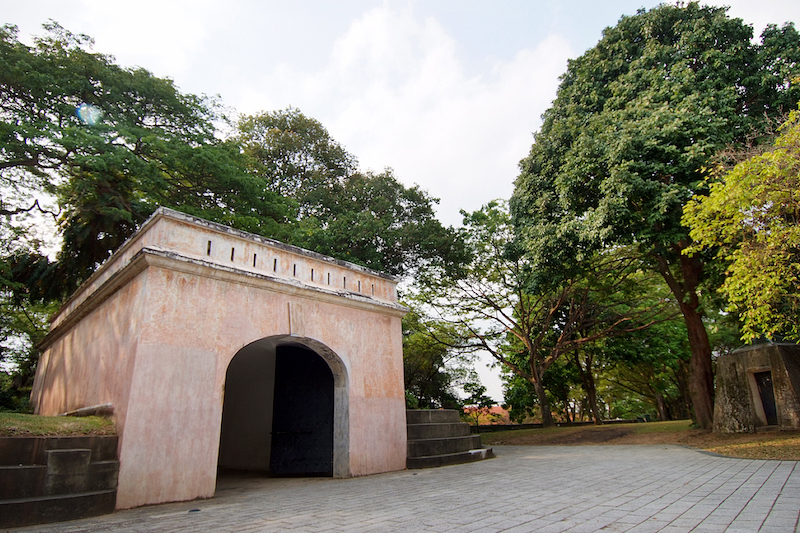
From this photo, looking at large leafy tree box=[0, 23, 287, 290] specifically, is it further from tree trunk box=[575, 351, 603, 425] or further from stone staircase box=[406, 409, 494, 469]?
tree trunk box=[575, 351, 603, 425]

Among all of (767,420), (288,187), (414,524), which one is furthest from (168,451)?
(288,187)

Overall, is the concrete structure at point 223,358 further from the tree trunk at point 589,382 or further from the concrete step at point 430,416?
the tree trunk at point 589,382

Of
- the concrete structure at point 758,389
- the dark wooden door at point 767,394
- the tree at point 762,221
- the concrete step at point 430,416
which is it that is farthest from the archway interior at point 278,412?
the dark wooden door at point 767,394

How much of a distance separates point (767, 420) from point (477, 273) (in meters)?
10.3

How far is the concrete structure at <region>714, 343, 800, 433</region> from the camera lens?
11223mm

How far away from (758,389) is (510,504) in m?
11.6

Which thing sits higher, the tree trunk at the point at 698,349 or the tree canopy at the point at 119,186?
the tree canopy at the point at 119,186

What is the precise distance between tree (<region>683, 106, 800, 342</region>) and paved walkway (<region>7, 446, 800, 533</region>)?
301 centimetres

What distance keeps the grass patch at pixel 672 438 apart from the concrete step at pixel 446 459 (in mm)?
5224

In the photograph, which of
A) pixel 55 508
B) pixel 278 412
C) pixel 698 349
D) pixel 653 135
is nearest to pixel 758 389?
pixel 698 349

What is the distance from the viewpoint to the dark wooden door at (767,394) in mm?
11945

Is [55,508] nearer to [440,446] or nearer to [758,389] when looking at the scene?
[440,446]

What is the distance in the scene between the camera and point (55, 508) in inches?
183

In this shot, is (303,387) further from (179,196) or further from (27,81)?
(27,81)
